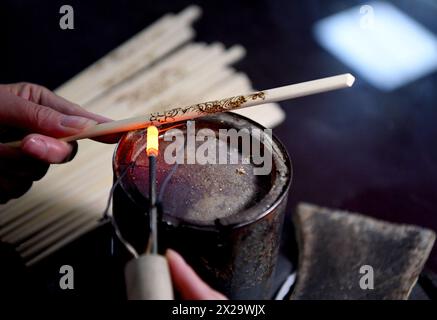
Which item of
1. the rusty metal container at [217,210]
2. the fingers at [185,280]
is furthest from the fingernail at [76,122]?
the fingers at [185,280]

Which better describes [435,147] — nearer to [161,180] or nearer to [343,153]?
[343,153]

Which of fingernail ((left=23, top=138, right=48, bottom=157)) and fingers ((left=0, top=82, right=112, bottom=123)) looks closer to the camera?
fingernail ((left=23, top=138, right=48, bottom=157))

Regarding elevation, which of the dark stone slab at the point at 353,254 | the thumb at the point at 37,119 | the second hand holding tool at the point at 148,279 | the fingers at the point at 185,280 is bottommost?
the dark stone slab at the point at 353,254

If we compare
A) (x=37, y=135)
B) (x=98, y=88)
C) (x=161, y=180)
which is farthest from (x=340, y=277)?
(x=98, y=88)

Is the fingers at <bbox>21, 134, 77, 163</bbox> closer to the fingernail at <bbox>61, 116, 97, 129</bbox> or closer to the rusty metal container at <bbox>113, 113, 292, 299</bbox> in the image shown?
the fingernail at <bbox>61, 116, 97, 129</bbox>

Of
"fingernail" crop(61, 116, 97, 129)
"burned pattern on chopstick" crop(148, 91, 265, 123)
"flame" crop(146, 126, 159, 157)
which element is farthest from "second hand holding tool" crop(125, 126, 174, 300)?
"fingernail" crop(61, 116, 97, 129)

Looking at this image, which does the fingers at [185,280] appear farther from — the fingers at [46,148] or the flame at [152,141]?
the fingers at [46,148]
